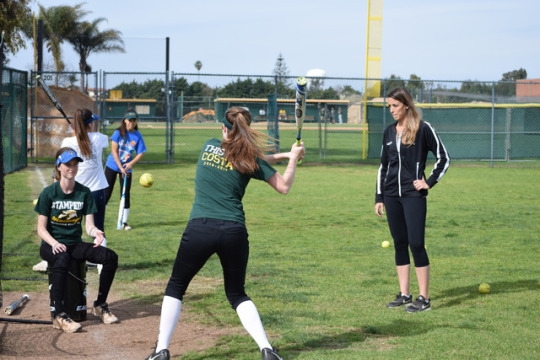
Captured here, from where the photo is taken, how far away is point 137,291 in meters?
8.81

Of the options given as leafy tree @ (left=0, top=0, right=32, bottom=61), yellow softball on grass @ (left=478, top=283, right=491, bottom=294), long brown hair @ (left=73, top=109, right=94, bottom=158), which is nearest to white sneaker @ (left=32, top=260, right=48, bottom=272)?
long brown hair @ (left=73, top=109, right=94, bottom=158)

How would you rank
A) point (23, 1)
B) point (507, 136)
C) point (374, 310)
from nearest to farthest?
point (374, 310)
point (23, 1)
point (507, 136)

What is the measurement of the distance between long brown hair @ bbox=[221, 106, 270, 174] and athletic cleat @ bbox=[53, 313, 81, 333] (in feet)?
7.79

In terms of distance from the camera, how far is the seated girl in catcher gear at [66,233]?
7.18m

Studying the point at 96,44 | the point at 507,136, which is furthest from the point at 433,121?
the point at 96,44

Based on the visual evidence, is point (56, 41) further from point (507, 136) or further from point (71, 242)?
point (71, 242)

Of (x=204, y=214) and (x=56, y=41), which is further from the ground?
(x=56, y=41)

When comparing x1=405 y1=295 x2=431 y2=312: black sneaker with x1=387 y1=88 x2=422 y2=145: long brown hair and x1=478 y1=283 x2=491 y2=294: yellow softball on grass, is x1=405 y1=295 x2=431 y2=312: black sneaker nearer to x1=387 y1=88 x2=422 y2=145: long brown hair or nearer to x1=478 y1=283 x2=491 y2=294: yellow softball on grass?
x1=478 y1=283 x2=491 y2=294: yellow softball on grass

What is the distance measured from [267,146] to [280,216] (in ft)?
31.2

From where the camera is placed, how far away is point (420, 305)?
25.7 feet

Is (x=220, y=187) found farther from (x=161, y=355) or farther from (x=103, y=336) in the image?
(x=103, y=336)

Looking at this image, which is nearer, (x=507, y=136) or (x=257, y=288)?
(x=257, y=288)

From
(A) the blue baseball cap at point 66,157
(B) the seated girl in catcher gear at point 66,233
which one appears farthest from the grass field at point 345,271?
(A) the blue baseball cap at point 66,157

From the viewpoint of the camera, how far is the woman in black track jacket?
783 centimetres
